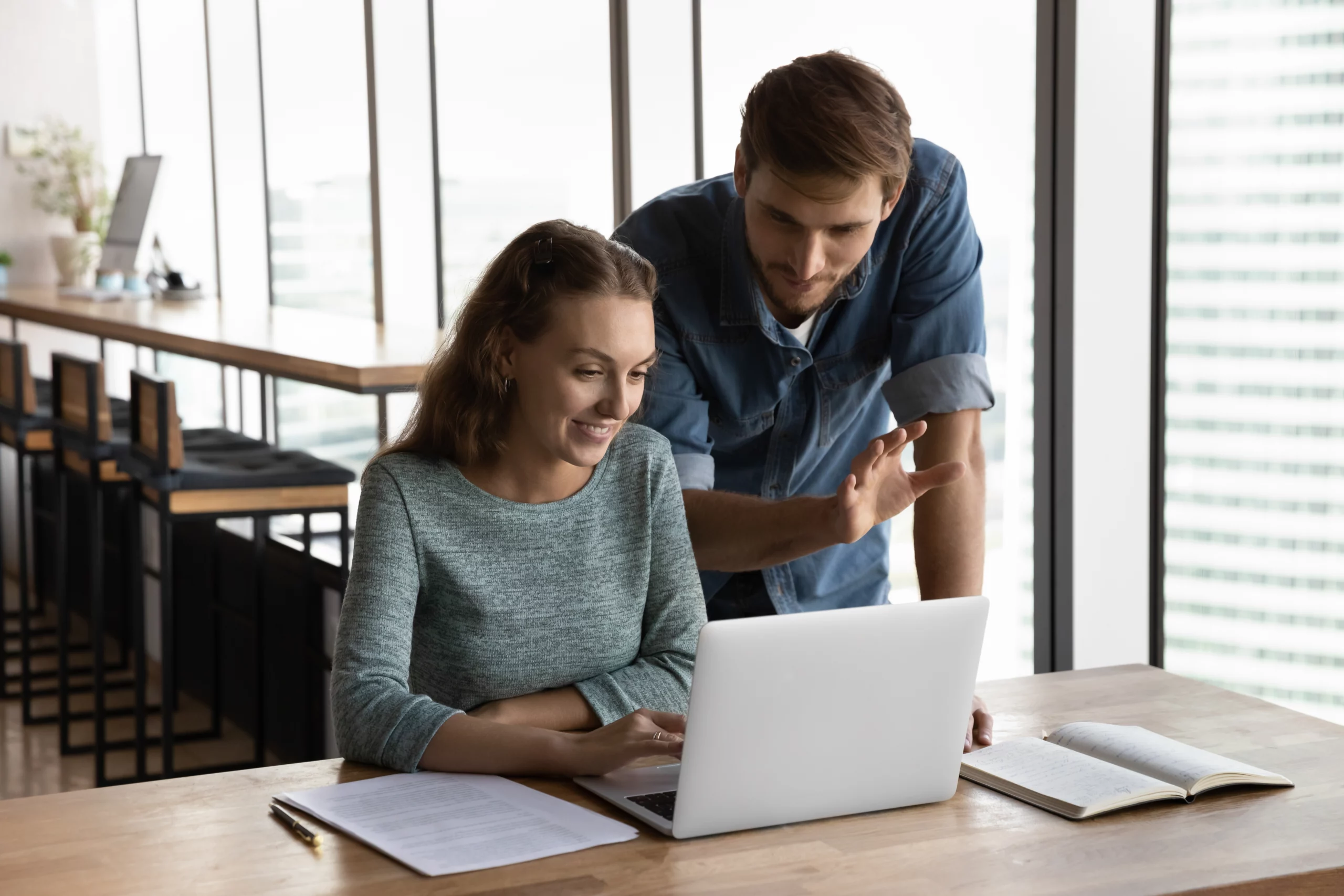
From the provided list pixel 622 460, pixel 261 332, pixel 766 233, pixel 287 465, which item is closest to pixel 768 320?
pixel 766 233

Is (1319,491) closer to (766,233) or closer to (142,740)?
(766,233)

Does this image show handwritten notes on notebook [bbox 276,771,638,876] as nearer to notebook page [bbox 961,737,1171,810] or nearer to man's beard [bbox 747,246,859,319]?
notebook page [bbox 961,737,1171,810]

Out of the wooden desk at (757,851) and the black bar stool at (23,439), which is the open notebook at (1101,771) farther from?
the black bar stool at (23,439)

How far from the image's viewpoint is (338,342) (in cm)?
361

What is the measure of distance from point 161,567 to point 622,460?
1946mm

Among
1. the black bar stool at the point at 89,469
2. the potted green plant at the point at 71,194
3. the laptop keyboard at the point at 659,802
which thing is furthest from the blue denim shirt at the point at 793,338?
the potted green plant at the point at 71,194

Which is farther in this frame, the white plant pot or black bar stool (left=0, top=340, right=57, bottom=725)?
the white plant pot

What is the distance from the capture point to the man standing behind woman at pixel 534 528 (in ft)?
5.16

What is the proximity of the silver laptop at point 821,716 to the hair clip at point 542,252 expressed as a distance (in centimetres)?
59

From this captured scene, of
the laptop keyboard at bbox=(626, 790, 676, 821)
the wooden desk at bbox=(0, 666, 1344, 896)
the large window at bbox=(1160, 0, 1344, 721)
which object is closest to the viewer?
the wooden desk at bbox=(0, 666, 1344, 896)

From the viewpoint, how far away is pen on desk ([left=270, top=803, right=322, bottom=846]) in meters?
1.29

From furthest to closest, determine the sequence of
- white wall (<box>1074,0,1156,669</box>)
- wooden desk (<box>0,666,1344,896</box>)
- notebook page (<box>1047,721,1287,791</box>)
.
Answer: white wall (<box>1074,0,1156,669</box>) → notebook page (<box>1047,721,1287,791</box>) → wooden desk (<box>0,666,1344,896</box>)

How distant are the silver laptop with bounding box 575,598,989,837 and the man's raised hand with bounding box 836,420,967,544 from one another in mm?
338

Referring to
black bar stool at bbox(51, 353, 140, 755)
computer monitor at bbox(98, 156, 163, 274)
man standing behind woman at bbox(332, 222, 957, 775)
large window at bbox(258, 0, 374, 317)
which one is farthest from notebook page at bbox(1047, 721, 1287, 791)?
computer monitor at bbox(98, 156, 163, 274)
